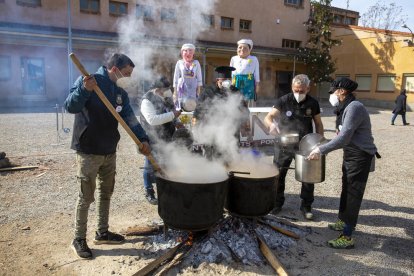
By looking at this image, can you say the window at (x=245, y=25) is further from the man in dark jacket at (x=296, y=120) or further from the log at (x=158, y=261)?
the log at (x=158, y=261)

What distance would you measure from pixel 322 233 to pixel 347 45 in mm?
25021

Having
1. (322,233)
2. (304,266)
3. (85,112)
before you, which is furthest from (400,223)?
(85,112)

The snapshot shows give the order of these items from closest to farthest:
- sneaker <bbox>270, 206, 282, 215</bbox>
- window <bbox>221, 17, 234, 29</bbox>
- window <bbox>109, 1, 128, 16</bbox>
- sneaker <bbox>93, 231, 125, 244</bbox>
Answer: sneaker <bbox>93, 231, 125, 244</bbox>
sneaker <bbox>270, 206, 282, 215</bbox>
window <bbox>109, 1, 128, 16</bbox>
window <bbox>221, 17, 234, 29</bbox>

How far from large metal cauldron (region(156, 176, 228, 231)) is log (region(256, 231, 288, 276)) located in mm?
665

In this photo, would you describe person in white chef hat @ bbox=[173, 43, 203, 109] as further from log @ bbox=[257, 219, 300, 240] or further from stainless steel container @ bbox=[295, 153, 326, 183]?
log @ bbox=[257, 219, 300, 240]

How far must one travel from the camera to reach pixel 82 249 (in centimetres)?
330

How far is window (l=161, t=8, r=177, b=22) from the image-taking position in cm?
1102

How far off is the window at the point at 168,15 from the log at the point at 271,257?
29.6ft

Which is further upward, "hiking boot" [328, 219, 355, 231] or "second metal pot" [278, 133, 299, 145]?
"second metal pot" [278, 133, 299, 145]

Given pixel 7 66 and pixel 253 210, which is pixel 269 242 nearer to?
pixel 253 210

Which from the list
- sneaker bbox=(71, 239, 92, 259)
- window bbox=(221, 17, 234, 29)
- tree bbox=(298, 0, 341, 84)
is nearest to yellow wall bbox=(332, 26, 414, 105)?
tree bbox=(298, 0, 341, 84)

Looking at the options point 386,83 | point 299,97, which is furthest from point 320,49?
point 299,97

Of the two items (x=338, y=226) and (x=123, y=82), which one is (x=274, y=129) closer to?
(x=338, y=226)

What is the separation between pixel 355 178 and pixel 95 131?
293cm
